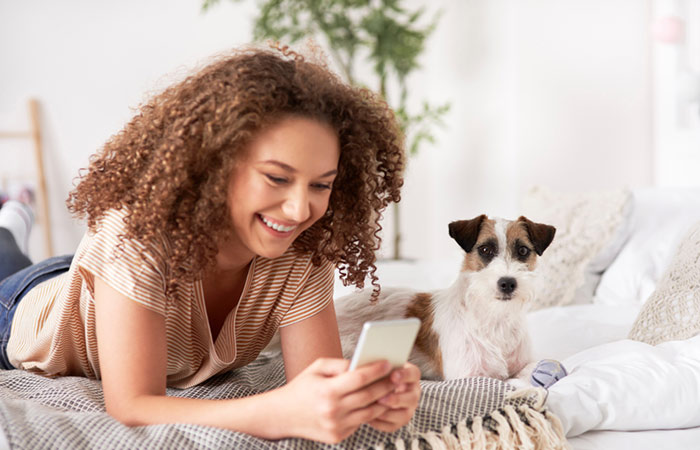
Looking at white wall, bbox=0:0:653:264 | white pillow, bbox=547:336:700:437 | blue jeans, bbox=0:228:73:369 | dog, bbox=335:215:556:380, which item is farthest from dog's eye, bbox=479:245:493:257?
white wall, bbox=0:0:653:264

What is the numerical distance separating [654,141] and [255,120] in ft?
10.9

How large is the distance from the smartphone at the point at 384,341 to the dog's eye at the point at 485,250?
561 mm

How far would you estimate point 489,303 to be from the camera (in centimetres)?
135

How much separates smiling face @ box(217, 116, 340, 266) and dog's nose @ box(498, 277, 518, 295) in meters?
0.45

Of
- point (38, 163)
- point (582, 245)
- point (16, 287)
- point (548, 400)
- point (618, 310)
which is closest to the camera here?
point (548, 400)

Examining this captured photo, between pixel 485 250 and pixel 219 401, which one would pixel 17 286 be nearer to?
pixel 219 401

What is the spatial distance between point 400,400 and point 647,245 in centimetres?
167

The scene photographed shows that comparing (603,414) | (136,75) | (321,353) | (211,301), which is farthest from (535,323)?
(136,75)

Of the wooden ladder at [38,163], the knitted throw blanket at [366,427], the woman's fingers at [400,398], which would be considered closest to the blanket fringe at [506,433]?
the knitted throw blanket at [366,427]

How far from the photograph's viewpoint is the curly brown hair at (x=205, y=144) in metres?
1.05

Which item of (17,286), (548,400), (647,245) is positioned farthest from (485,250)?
(17,286)

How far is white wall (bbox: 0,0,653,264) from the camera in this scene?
3725 mm

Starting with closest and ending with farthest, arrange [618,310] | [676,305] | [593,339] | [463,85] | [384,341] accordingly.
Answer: [384,341] → [676,305] → [593,339] → [618,310] → [463,85]

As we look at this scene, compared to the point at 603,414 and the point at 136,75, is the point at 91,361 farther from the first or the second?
the point at 136,75
